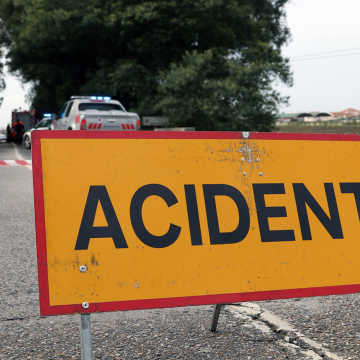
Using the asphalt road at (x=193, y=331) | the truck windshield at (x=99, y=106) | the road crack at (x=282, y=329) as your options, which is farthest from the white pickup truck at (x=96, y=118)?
the road crack at (x=282, y=329)

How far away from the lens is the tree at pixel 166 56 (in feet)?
85.1

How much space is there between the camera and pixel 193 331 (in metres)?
3.00

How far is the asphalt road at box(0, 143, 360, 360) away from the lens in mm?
2682

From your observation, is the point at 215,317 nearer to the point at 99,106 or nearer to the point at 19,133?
the point at 99,106

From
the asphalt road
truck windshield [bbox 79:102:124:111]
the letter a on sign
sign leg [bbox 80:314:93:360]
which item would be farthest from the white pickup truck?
sign leg [bbox 80:314:93:360]

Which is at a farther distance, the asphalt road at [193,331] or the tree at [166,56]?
the tree at [166,56]

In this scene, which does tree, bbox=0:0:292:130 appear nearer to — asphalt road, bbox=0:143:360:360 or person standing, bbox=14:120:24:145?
person standing, bbox=14:120:24:145

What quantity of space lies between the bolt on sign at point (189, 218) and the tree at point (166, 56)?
2244cm

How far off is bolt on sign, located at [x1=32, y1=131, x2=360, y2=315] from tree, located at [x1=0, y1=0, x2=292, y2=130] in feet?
73.6

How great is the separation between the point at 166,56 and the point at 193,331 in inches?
1111

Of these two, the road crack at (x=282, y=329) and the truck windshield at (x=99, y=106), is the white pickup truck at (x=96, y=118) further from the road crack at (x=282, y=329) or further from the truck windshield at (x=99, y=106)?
the road crack at (x=282, y=329)

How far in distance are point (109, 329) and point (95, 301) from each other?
2.26ft

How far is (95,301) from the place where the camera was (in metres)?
2.44

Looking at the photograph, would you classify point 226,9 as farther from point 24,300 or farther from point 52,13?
point 24,300
